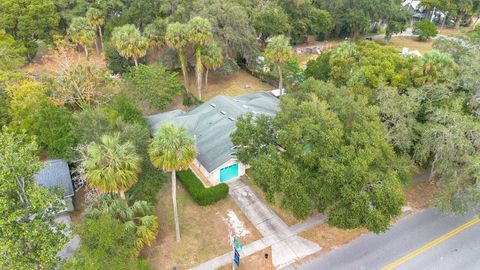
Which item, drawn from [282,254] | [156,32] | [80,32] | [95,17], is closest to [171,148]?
[282,254]

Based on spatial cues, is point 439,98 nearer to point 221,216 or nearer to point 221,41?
point 221,216

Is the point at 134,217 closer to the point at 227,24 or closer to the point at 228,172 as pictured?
the point at 228,172

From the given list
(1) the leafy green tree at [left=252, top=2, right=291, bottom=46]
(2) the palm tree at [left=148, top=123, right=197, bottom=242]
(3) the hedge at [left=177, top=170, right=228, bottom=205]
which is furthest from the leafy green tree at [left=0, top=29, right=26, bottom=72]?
(1) the leafy green tree at [left=252, top=2, right=291, bottom=46]

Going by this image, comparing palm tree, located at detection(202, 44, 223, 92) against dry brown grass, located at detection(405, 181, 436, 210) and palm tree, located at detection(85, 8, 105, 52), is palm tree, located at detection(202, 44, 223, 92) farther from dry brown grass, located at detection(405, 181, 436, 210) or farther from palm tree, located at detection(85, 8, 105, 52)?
dry brown grass, located at detection(405, 181, 436, 210)

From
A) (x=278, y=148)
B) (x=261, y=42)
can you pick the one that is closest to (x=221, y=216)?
(x=278, y=148)

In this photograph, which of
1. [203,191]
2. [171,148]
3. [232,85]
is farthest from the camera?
[232,85]
